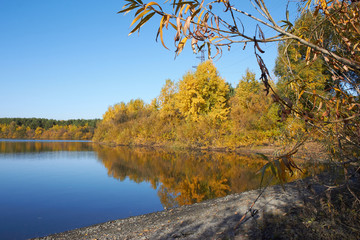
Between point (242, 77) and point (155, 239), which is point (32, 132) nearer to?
point (242, 77)

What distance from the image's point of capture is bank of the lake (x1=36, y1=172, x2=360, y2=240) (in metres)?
3.35

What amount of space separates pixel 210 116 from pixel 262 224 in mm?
23890

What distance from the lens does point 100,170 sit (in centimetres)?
1733

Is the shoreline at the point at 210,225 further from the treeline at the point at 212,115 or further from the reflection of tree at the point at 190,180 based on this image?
the treeline at the point at 212,115

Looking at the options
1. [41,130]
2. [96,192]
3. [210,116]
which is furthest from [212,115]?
[41,130]

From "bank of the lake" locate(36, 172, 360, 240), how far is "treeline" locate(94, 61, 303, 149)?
520 inches

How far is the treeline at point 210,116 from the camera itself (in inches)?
930

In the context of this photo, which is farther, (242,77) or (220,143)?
(242,77)

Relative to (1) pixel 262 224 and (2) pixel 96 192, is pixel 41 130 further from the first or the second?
(1) pixel 262 224

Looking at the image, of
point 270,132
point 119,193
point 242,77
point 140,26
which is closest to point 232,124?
point 270,132

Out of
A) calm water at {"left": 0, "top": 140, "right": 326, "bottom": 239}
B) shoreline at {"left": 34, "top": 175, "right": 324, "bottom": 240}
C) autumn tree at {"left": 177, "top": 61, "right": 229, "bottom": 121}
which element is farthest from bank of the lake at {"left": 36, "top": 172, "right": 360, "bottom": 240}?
autumn tree at {"left": 177, "top": 61, "right": 229, "bottom": 121}

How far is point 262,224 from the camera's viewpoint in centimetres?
404

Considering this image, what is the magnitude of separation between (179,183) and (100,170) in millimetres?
7925

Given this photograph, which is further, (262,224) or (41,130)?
(41,130)
